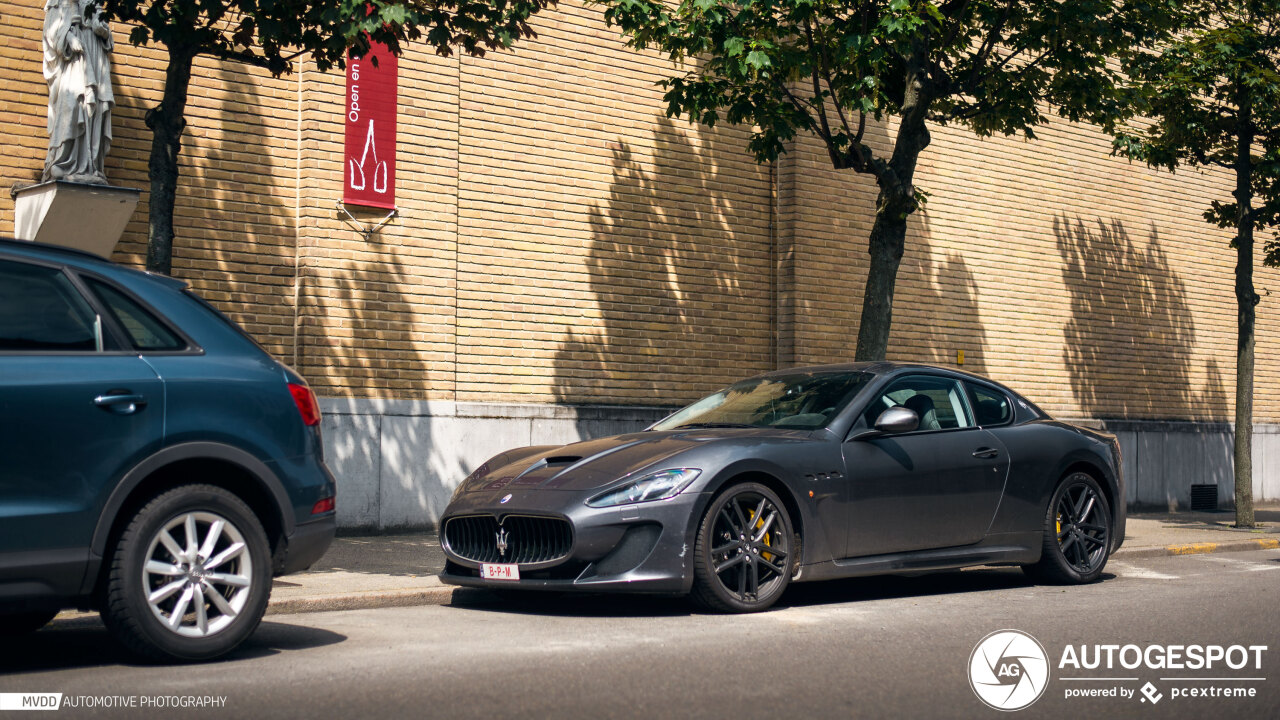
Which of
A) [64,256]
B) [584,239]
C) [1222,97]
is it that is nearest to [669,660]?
[64,256]

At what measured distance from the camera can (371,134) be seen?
12.8m

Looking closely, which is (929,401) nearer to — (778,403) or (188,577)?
(778,403)

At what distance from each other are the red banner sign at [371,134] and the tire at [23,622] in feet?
22.6

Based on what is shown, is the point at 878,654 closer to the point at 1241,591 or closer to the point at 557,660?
the point at 557,660

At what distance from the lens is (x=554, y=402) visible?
14.0m

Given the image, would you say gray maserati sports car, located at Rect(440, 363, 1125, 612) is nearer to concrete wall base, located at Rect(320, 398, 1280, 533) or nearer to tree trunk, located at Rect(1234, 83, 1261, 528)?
concrete wall base, located at Rect(320, 398, 1280, 533)

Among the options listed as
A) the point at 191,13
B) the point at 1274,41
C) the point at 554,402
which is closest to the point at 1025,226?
the point at 1274,41

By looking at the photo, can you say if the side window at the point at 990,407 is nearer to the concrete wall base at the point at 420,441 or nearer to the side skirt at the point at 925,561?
the side skirt at the point at 925,561

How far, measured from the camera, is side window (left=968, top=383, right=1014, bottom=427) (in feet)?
29.2

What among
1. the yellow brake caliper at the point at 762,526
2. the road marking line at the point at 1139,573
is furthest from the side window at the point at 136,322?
the road marking line at the point at 1139,573

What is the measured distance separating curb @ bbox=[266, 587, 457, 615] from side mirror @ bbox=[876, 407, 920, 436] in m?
2.91

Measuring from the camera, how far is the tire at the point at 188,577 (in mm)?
5359

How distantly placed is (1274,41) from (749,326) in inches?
276

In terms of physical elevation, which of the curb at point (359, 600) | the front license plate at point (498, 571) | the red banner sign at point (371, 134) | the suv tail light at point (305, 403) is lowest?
the curb at point (359, 600)
